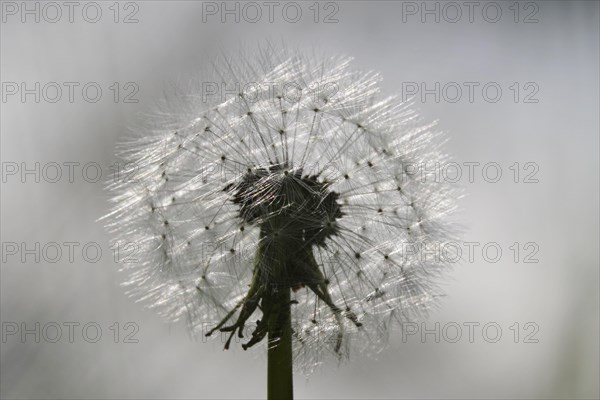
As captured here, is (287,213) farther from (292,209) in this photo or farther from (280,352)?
(280,352)

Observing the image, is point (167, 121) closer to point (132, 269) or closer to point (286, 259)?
point (132, 269)

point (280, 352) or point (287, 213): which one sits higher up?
point (287, 213)

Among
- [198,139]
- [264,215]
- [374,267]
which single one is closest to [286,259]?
[264,215]

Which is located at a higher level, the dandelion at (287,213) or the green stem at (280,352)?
the dandelion at (287,213)

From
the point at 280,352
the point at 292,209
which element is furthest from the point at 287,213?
the point at 280,352

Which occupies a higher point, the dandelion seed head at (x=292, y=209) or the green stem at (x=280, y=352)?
the dandelion seed head at (x=292, y=209)

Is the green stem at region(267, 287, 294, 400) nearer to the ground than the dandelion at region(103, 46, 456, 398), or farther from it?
nearer to the ground
